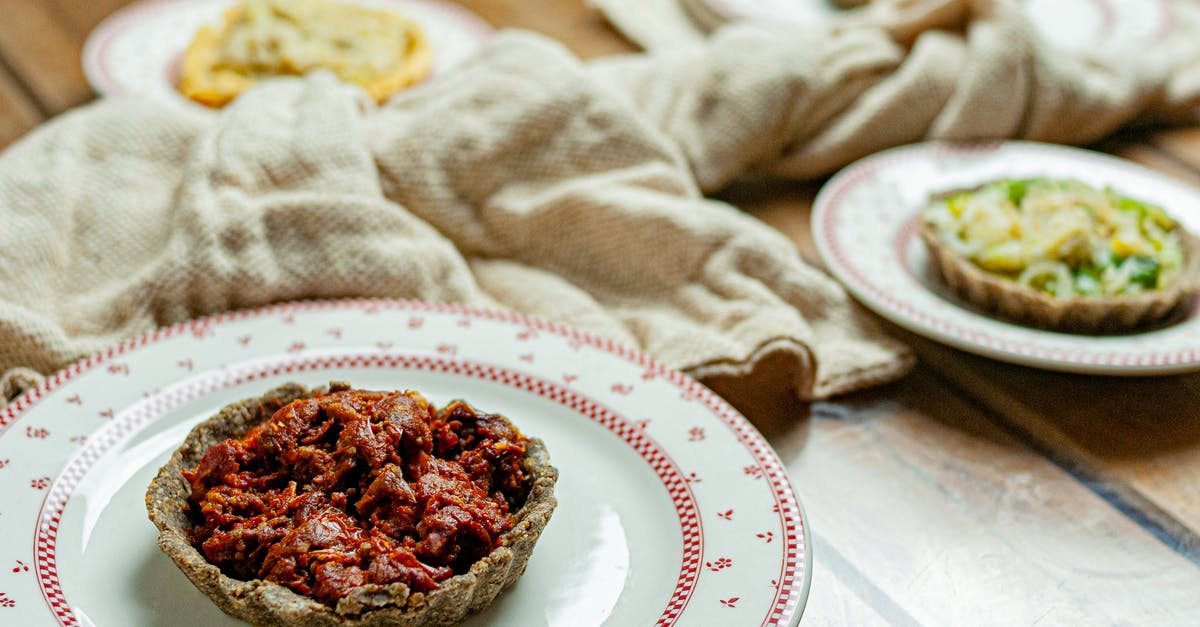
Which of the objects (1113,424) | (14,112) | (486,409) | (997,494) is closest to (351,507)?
(486,409)

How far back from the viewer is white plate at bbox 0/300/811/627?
4.56 ft

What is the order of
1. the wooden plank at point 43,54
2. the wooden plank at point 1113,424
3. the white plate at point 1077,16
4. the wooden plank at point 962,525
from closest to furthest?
1. the wooden plank at point 962,525
2. the wooden plank at point 1113,424
3. the wooden plank at point 43,54
4. the white plate at point 1077,16

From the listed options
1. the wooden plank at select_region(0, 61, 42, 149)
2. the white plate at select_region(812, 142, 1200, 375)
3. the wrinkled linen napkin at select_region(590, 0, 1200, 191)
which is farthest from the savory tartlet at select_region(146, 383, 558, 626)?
the wooden plank at select_region(0, 61, 42, 149)

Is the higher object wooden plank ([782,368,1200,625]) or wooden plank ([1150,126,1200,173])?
wooden plank ([1150,126,1200,173])

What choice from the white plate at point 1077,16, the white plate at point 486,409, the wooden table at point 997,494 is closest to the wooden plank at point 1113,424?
the wooden table at point 997,494

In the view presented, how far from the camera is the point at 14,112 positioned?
2.69 meters

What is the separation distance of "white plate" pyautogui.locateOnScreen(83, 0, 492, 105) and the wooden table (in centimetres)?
140

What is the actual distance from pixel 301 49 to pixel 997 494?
1717mm

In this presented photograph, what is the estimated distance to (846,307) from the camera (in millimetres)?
2084

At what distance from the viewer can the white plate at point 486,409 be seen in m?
1.39

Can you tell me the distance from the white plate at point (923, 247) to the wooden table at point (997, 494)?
0.08 meters

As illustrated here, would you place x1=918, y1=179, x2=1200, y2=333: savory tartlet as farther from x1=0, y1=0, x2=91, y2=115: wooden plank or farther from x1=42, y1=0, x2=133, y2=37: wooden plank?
x1=42, y1=0, x2=133, y2=37: wooden plank

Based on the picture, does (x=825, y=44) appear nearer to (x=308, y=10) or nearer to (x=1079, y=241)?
(x=1079, y=241)

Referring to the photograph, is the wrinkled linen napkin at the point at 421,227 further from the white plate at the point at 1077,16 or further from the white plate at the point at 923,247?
the white plate at the point at 1077,16
